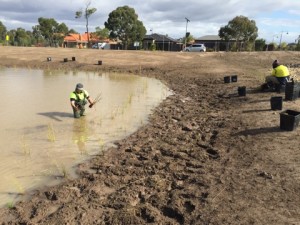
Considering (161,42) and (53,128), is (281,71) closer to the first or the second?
(53,128)

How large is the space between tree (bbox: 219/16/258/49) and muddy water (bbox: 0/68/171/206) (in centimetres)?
3575

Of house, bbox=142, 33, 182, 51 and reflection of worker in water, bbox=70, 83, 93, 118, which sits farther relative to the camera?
house, bbox=142, 33, 182, 51

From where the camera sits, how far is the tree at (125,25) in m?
53.9

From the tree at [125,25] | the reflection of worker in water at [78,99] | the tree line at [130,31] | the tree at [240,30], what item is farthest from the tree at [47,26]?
the reflection of worker in water at [78,99]

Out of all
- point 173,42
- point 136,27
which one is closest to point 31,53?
point 136,27

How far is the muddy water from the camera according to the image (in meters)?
5.95

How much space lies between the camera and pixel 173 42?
60.3 meters

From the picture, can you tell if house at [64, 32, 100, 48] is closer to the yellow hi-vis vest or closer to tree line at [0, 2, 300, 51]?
tree line at [0, 2, 300, 51]

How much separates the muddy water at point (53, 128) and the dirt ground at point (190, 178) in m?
0.43

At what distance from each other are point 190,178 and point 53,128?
4785 millimetres

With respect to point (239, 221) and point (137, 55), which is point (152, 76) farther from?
point (239, 221)

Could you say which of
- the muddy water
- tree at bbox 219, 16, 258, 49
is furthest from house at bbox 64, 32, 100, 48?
the muddy water

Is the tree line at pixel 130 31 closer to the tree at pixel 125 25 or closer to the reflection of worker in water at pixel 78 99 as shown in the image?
the tree at pixel 125 25

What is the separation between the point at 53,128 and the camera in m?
8.81
